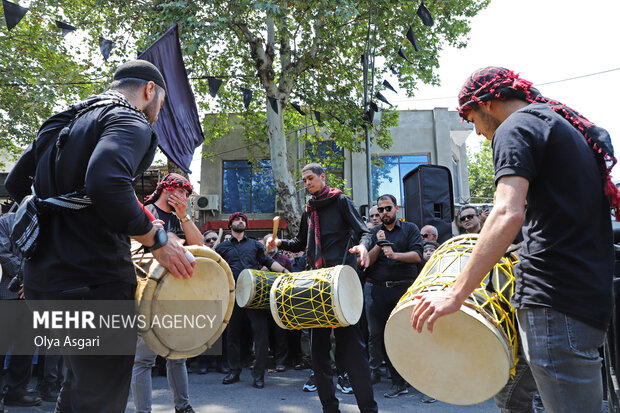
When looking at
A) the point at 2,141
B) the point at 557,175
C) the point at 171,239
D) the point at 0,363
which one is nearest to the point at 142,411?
the point at 171,239

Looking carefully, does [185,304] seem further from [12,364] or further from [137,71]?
[12,364]

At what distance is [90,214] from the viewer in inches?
81.0

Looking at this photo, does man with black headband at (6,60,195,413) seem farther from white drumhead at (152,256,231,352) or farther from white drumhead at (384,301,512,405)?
white drumhead at (384,301,512,405)

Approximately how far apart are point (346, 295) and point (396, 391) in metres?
2.12

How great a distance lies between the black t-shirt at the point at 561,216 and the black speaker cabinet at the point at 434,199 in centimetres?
572

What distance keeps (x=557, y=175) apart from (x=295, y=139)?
1841 centimetres

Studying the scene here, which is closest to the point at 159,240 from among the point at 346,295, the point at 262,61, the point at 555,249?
the point at 555,249

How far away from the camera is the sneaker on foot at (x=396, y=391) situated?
5320 mm

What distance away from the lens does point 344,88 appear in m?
13.6

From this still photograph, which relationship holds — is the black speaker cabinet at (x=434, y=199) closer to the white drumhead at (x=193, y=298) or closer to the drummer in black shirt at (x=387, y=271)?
the drummer in black shirt at (x=387, y=271)

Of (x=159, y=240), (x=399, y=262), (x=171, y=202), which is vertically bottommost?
(x=399, y=262)

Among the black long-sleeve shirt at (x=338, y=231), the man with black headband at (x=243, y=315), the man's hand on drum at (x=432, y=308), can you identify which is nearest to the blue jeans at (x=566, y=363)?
the man's hand on drum at (x=432, y=308)

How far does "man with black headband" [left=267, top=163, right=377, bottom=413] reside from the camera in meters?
3.84

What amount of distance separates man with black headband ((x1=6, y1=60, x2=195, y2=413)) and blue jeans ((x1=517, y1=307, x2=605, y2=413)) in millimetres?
1667
